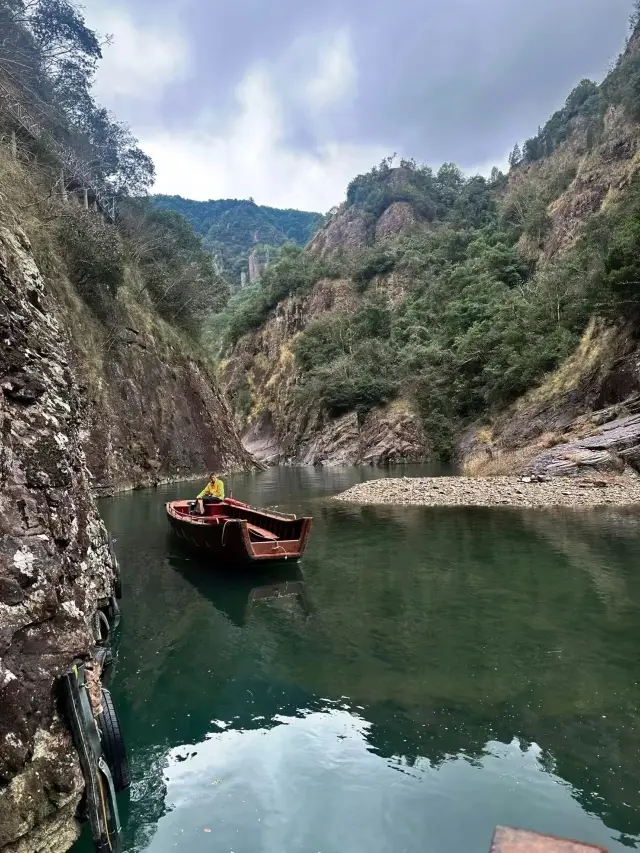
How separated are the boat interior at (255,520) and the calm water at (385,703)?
0.88 m

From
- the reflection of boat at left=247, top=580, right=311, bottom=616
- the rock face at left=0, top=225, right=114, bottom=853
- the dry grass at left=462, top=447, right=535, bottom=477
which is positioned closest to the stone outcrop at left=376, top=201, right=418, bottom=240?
the dry grass at left=462, top=447, right=535, bottom=477

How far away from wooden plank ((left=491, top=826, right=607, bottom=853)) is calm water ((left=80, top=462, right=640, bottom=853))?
206 centimetres

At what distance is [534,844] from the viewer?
7.32ft

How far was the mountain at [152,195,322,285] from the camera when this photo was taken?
5556 inches

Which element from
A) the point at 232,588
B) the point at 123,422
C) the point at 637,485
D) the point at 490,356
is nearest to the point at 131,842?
the point at 232,588

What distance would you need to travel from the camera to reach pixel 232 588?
1055 cm

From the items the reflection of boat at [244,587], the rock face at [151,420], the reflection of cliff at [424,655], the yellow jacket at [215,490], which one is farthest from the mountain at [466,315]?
the rock face at [151,420]

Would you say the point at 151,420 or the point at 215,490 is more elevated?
the point at 151,420

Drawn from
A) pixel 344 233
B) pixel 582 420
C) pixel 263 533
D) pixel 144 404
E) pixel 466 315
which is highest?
pixel 344 233

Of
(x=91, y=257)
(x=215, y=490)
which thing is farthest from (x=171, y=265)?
(x=215, y=490)

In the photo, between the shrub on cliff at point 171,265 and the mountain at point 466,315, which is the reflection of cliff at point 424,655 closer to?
the mountain at point 466,315

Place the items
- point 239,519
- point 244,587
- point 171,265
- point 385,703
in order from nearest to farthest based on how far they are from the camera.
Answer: point 385,703
point 244,587
point 239,519
point 171,265

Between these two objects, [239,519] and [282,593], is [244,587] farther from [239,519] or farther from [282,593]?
[239,519]

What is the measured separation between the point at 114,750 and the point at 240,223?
534 feet
